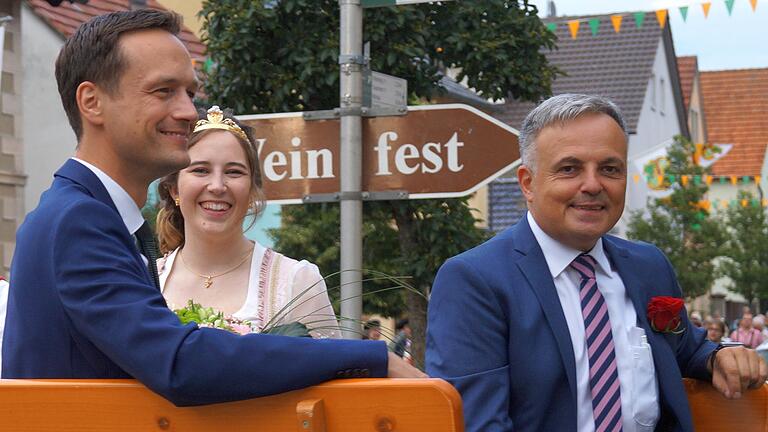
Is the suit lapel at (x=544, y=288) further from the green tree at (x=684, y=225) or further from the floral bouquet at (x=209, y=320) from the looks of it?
the green tree at (x=684, y=225)

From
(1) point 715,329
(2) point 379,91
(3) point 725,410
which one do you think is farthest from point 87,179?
(1) point 715,329

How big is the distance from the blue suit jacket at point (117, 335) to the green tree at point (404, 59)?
7179mm

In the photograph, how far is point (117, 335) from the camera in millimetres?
2139

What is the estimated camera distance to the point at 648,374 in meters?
3.18

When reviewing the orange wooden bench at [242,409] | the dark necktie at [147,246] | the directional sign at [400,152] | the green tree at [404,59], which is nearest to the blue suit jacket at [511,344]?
the dark necktie at [147,246]

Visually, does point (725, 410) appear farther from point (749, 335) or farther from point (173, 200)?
point (749, 335)

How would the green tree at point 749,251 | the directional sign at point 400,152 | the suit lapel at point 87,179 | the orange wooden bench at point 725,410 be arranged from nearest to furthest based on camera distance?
the suit lapel at point 87,179, the orange wooden bench at point 725,410, the directional sign at point 400,152, the green tree at point 749,251

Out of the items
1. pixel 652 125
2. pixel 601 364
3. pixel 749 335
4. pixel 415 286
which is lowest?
pixel 749 335

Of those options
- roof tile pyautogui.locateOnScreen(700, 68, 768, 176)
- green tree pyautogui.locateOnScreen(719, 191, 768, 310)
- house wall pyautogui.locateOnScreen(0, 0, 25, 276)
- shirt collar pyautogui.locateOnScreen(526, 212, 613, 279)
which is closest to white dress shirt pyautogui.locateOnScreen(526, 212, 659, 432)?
shirt collar pyautogui.locateOnScreen(526, 212, 613, 279)

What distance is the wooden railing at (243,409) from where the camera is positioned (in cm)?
198

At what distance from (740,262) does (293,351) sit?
40139 mm

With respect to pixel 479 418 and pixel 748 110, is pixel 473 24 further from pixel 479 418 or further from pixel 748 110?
pixel 748 110

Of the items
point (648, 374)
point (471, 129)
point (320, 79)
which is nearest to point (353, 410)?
point (648, 374)

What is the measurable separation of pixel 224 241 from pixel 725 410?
1739 millimetres
